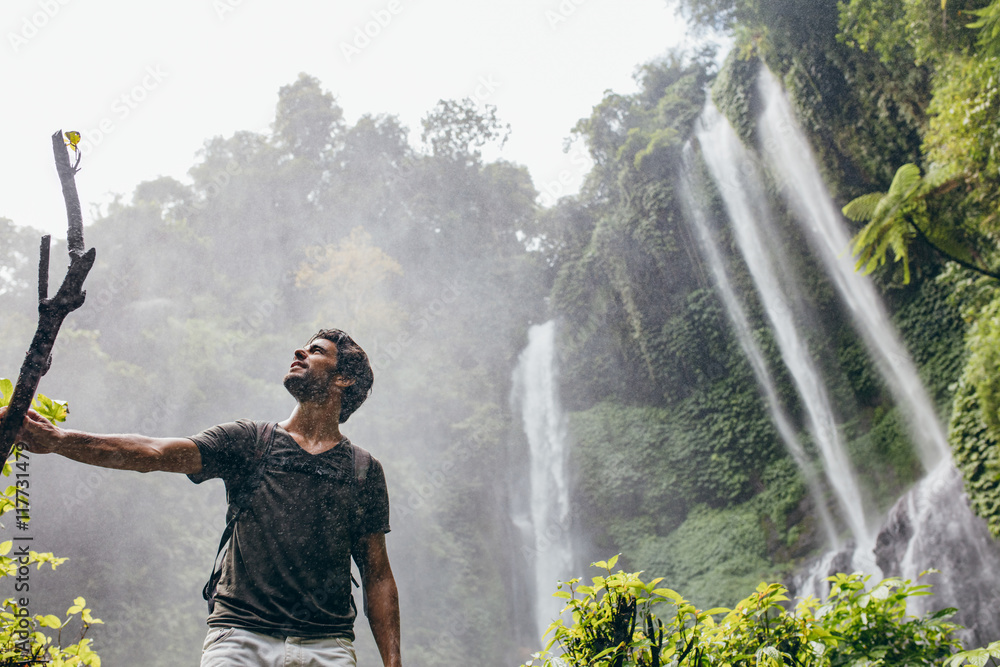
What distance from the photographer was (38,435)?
1.16 meters

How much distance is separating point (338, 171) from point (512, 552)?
52.0 ft

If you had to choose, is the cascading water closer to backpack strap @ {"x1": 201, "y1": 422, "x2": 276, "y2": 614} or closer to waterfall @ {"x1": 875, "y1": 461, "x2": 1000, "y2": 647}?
waterfall @ {"x1": 875, "y1": 461, "x2": 1000, "y2": 647}

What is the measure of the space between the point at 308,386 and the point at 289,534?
426mm

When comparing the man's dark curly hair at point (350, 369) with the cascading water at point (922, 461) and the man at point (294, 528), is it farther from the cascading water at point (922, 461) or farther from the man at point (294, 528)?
the cascading water at point (922, 461)

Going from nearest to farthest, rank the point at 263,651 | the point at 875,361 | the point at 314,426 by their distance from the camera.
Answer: the point at 263,651 < the point at 314,426 < the point at 875,361

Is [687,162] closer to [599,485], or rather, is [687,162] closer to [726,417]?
[726,417]

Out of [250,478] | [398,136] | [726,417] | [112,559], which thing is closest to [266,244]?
[398,136]

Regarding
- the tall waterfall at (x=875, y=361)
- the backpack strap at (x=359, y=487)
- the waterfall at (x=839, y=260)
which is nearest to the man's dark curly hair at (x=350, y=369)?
the backpack strap at (x=359, y=487)

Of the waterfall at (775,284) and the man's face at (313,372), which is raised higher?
the waterfall at (775,284)

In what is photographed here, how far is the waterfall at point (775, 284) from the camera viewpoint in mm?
9798

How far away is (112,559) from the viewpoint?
10742 millimetres

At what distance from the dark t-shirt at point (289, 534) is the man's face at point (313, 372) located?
0.43 feet

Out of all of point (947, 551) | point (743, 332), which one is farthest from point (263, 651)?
point (743, 332)

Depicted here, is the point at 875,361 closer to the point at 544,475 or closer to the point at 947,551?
the point at 947,551
